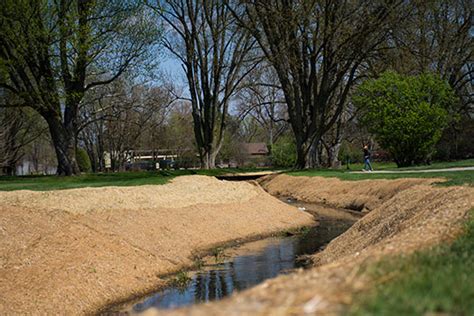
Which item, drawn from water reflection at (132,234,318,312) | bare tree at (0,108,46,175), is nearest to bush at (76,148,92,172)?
bare tree at (0,108,46,175)

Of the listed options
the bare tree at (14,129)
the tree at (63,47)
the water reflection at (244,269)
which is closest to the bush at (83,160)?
the bare tree at (14,129)

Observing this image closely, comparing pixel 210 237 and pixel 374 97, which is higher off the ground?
pixel 374 97

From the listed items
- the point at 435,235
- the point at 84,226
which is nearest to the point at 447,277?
the point at 435,235

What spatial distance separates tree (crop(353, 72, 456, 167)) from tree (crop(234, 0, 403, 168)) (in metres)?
→ 2.65

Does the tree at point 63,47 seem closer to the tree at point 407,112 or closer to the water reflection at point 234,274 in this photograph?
the tree at point 407,112

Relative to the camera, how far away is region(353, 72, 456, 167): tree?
35.9 m

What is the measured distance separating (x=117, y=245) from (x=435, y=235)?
891cm

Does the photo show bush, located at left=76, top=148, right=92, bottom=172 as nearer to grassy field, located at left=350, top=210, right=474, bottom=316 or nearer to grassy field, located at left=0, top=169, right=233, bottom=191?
grassy field, located at left=0, top=169, right=233, bottom=191

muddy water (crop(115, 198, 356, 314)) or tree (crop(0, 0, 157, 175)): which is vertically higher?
tree (crop(0, 0, 157, 175))

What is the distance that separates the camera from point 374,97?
37812 mm

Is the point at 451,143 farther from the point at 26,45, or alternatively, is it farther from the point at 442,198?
the point at 442,198

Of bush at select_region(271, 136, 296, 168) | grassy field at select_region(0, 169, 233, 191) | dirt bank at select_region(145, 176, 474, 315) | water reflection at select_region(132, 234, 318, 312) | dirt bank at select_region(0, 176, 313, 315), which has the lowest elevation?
water reflection at select_region(132, 234, 318, 312)

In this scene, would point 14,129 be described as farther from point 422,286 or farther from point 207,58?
point 422,286

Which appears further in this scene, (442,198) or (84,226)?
(84,226)
